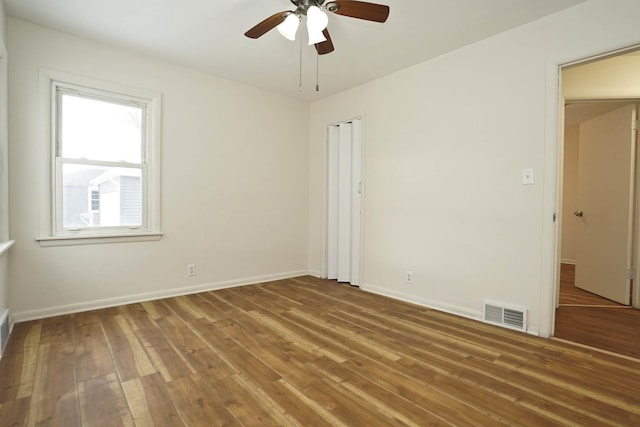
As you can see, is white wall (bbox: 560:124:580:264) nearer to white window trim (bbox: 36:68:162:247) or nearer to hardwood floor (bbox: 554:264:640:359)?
hardwood floor (bbox: 554:264:640:359)

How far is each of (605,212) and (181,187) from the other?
5027mm

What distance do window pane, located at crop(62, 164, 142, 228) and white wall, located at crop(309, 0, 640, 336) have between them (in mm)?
2662

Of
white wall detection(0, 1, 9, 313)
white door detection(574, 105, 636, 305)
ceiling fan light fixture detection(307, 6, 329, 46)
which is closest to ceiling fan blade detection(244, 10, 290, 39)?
ceiling fan light fixture detection(307, 6, 329, 46)

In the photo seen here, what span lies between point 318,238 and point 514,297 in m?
2.64

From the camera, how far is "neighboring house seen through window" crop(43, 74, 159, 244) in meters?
3.00

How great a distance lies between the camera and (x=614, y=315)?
125 inches

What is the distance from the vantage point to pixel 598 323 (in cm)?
294

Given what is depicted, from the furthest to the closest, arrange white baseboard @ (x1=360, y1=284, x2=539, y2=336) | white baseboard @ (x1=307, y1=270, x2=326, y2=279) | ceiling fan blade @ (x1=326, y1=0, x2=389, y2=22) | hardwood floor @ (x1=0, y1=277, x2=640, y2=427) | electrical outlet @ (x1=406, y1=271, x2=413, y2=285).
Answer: white baseboard @ (x1=307, y1=270, x2=326, y2=279) → electrical outlet @ (x1=406, y1=271, x2=413, y2=285) → white baseboard @ (x1=360, y1=284, x2=539, y2=336) → ceiling fan blade @ (x1=326, y1=0, x2=389, y2=22) → hardwood floor @ (x1=0, y1=277, x2=640, y2=427)

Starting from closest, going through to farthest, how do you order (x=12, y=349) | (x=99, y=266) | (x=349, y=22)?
(x=12, y=349) → (x=349, y=22) → (x=99, y=266)

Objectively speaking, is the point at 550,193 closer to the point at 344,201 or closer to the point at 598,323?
→ the point at 598,323

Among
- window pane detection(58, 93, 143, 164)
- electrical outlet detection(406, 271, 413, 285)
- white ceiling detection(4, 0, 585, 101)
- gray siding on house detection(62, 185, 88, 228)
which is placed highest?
white ceiling detection(4, 0, 585, 101)

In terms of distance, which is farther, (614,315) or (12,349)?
(614,315)

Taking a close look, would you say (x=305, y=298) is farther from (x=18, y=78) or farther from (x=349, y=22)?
(x=18, y=78)

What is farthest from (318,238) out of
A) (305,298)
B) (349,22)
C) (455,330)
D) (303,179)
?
(349,22)
